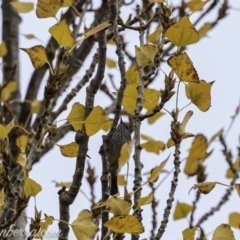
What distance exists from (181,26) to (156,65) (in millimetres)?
146

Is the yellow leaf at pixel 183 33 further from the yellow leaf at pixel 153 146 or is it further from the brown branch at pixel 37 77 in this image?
the brown branch at pixel 37 77

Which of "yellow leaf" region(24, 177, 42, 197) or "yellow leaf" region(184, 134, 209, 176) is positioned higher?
"yellow leaf" region(184, 134, 209, 176)

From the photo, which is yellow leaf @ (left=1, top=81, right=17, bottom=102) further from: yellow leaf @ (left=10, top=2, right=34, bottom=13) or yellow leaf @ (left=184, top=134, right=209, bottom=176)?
yellow leaf @ (left=184, top=134, right=209, bottom=176)

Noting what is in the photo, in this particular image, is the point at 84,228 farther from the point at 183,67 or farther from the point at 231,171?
the point at 231,171

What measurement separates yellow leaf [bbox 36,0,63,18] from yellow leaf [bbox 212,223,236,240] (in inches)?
20.3

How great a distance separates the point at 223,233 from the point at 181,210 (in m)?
0.80

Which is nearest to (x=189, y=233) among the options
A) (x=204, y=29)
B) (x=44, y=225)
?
(x=44, y=225)

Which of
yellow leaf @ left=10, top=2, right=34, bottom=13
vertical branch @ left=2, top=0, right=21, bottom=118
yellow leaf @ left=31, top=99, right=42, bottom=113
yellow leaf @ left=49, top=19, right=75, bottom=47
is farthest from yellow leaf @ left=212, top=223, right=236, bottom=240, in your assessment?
vertical branch @ left=2, top=0, right=21, bottom=118

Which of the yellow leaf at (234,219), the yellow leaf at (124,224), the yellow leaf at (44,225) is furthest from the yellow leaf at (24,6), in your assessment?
the yellow leaf at (124,224)

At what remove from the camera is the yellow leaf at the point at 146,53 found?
1145 mm

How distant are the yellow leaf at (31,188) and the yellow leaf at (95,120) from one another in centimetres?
18

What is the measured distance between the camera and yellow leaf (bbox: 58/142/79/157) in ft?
4.18

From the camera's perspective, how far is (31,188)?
3.60ft

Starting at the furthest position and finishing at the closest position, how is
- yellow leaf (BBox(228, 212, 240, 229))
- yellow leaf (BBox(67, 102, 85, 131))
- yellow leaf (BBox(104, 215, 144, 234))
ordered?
1. yellow leaf (BBox(228, 212, 240, 229))
2. yellow leaf (BBox(67, 102, 85, 131))
3. yellow leaf (BBox(104, 215, 144, 234))
